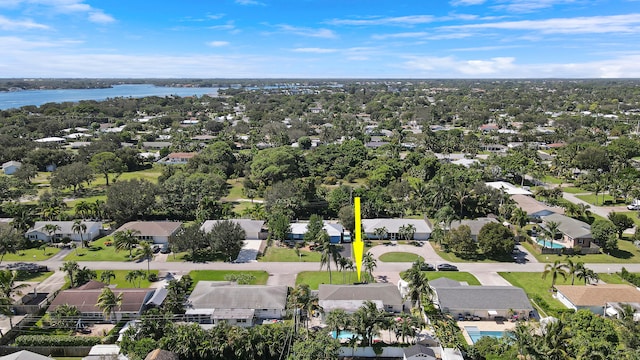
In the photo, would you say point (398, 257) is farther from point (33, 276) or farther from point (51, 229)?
point (51, 229)

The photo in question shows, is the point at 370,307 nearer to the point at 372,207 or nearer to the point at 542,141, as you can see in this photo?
the point at 372,207

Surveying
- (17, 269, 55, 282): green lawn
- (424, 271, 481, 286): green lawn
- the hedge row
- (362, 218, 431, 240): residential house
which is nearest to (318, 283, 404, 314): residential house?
(424, 271, 481, 286): green lawn

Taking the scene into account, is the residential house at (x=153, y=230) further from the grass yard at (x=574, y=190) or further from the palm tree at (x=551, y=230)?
the grass yard at (x=574, y=190)

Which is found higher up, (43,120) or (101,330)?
(43,120)

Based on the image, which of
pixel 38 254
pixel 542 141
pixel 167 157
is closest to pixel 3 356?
pixel 38 254

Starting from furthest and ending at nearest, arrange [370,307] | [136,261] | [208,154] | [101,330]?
[208,154] < [136,261] < [101,330] < [370,307]

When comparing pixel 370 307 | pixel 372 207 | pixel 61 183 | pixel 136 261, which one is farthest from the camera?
pixel 61 183

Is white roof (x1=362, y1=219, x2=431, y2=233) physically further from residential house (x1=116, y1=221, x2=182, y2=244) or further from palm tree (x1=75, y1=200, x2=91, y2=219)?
palm tree (x1=75, y1=200, x2=91, y2=219)

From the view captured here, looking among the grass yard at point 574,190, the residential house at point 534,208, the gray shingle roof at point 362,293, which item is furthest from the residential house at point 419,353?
the grass yard at point 574,190
